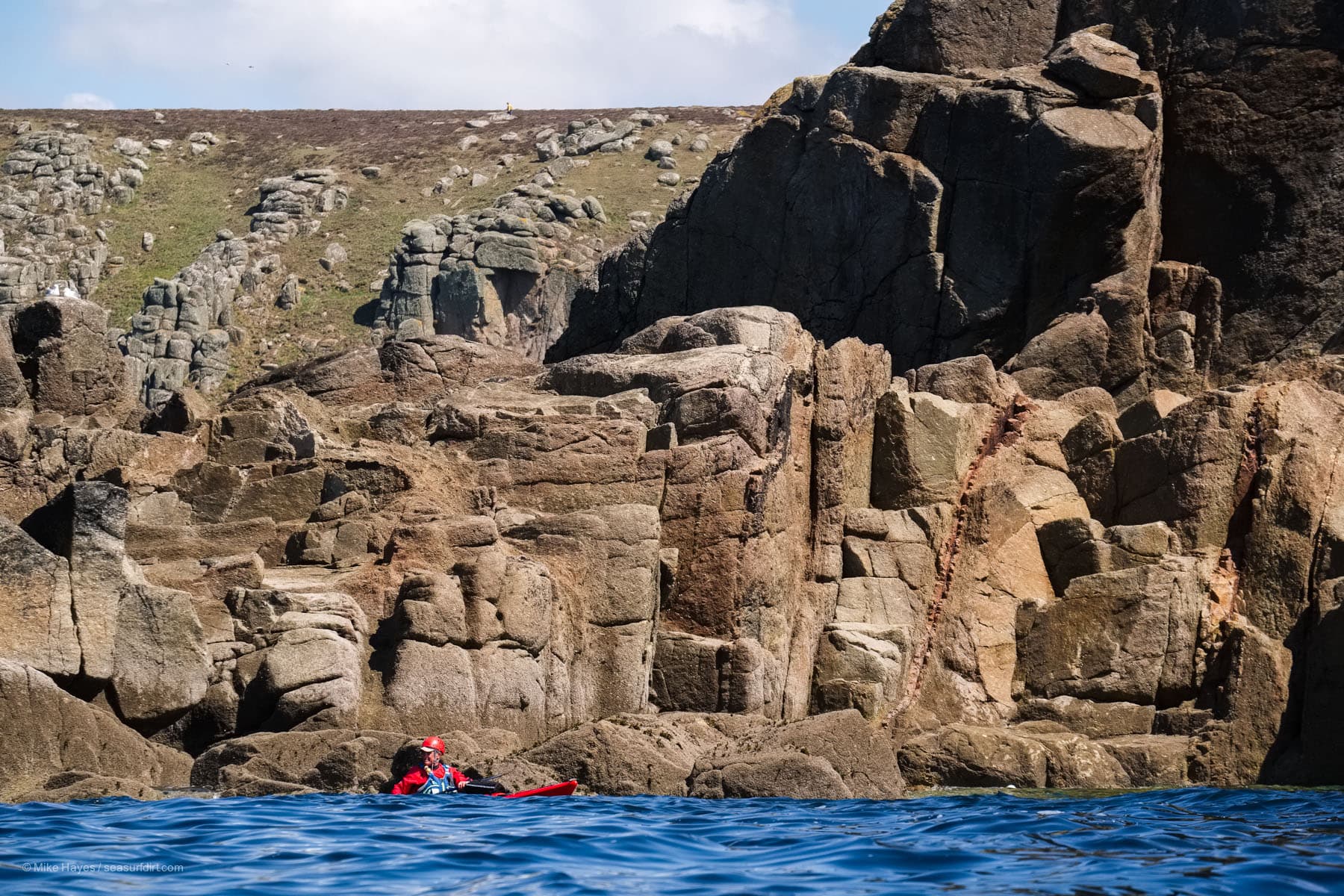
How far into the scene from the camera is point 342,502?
85.9 ft

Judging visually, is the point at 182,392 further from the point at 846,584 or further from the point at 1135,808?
the point at 1135,808

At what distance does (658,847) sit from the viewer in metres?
15.5

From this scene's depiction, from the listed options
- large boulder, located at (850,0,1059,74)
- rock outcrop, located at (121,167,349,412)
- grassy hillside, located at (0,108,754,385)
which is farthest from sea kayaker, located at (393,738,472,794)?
grassy hillside, located at (0,108,754,385)

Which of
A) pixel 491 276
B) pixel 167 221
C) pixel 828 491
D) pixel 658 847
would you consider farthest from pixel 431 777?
pixel 167 221

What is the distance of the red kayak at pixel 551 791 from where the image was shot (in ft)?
64.3

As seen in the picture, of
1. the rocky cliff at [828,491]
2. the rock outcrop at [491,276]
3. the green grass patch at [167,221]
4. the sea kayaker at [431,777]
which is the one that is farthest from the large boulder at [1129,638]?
the green grass patch at [167,221]

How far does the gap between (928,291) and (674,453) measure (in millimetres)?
13847

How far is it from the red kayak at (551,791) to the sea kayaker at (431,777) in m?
0.54

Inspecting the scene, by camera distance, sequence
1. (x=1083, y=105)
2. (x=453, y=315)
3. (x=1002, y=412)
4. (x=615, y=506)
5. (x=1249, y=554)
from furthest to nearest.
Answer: (x=453, y=315) → (x=1083, y=105) → (x=1002, y=412) → (x=1249, y=554) → (x=615, y=506)


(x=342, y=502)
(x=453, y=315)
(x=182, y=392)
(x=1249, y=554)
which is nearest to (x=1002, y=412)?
(x=1249, y=554)

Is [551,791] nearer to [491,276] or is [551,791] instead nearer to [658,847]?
[658,847]

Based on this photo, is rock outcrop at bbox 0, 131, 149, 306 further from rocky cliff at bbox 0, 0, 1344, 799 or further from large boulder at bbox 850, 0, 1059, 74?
large boulder at bbox 850, 0, 1059, 74

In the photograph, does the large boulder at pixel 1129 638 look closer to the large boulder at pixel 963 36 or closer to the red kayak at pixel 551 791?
the red kayak at pixel 551 791

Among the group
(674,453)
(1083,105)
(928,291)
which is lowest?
(674,453)
